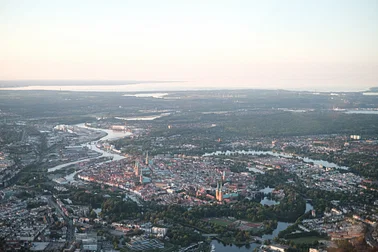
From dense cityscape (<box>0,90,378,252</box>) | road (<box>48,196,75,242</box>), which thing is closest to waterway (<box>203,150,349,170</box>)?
dense cityscape (<box>0,90,378,252</box>)

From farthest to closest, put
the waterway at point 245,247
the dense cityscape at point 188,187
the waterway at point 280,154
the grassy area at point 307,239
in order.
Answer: the waterway at point 280,154
the dense cityscape at point 188,187
the grassy area at point 307,239
the waterway at point 245,247

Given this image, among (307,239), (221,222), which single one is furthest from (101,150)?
(307,239)

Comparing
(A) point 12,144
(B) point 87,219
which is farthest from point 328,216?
(A) point 12,144

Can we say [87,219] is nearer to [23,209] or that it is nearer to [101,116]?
[23,209]

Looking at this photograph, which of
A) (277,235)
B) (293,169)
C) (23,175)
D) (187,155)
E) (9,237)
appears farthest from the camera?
(187,155)

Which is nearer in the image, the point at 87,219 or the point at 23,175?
the point at 87,219

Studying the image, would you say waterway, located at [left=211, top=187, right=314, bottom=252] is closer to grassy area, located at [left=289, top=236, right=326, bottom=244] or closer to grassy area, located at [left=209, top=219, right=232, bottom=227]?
grassy area, located at [left=289, top=236, right=326, bottom=244]

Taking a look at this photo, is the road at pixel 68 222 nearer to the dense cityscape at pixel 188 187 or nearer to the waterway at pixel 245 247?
the dense cityscape at pixel 188 187

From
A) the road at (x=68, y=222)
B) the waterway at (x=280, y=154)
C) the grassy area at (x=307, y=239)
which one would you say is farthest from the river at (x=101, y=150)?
the grassy area at (x=307, y=239)

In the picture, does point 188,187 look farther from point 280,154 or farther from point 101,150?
point 101,150
